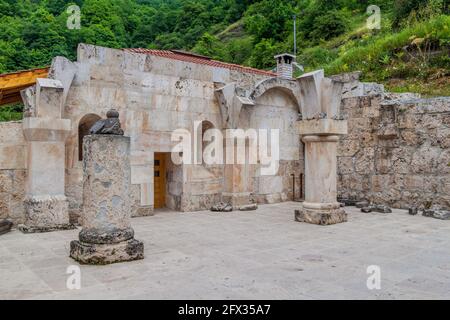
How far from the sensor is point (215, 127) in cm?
1019

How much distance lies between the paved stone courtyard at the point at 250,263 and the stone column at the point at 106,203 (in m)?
0.23

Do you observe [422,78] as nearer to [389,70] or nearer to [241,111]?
[389,70]

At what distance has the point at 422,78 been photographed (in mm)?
13164

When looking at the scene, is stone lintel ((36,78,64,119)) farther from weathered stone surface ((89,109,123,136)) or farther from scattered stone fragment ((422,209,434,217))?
scattered stone fragment ((422,209,434,217))

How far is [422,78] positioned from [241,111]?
288 inches

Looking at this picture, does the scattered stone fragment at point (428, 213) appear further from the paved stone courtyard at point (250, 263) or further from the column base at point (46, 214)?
the column base at point (46, 214)

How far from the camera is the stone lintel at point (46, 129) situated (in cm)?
711

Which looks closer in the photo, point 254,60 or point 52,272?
point 52,272

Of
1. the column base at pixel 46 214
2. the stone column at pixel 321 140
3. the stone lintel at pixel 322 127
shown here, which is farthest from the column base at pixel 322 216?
the column base at pixel 46 214

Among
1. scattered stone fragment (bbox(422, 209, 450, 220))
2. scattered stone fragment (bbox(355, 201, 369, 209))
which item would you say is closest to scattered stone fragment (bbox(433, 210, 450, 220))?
scattered stone fragment (bbox(422, 209, 450, 220))

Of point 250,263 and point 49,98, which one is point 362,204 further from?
point 49,98

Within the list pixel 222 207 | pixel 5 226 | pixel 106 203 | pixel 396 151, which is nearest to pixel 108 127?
pixel 106 203

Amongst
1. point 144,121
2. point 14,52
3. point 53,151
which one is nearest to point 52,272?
point 53,151

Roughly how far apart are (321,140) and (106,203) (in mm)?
Answer: 4625
